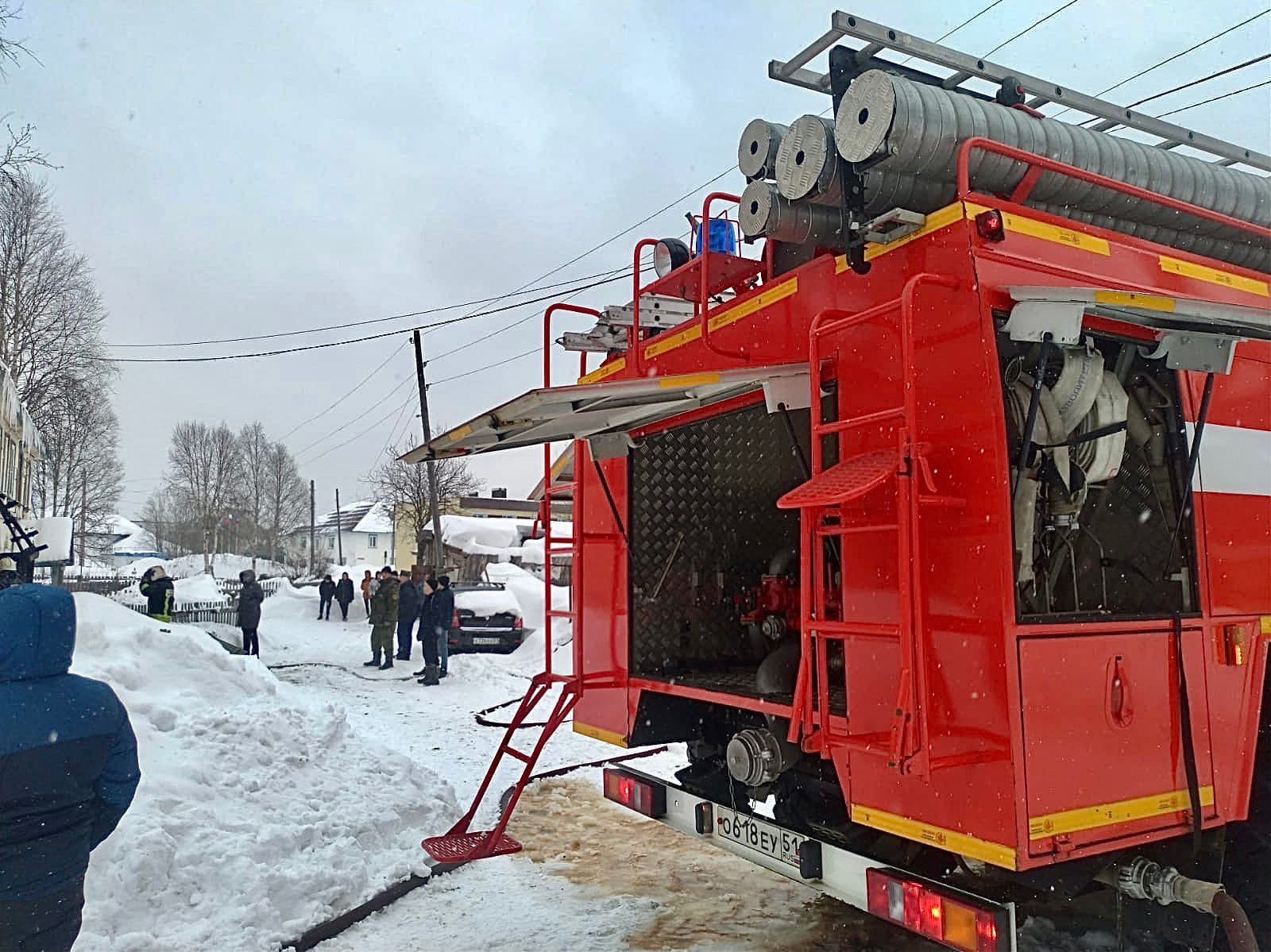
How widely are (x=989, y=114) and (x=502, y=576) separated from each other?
2285cm

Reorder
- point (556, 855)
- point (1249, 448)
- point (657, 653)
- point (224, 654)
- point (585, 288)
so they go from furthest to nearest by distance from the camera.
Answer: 1. point (585, 288)
2. point (224, 654)
3. point (556, 855)
4. point (657, 653)
5. point (1249, 448)

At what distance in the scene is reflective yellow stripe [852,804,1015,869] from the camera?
2803 mm

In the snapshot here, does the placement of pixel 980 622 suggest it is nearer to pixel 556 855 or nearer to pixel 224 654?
pixel 556 855

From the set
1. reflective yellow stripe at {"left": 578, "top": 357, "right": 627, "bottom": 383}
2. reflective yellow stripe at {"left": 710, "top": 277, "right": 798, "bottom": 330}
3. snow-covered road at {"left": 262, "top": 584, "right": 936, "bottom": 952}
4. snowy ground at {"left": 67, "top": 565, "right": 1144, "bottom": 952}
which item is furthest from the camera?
reflective yellow stripe at {"left": 578, "top": 357, "right": 627, "bottom": 383}

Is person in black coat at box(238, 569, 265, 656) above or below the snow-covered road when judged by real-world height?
above

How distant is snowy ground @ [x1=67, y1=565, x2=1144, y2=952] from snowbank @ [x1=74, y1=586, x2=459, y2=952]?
12mm

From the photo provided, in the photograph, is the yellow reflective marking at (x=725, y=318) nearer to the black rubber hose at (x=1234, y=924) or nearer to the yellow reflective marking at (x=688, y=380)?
the yellow reflective marking at (x=688, y=380)

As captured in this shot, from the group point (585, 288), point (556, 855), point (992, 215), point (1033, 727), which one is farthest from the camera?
point (585, 288)

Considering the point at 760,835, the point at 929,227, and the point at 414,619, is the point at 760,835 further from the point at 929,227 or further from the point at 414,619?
the point at 414,619

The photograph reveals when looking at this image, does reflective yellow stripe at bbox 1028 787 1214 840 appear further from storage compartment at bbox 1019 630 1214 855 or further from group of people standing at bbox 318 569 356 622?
group of people standing at bbox 318 569 356 622

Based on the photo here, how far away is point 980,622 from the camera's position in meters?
2.90

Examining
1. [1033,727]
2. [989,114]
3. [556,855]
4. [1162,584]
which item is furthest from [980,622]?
[556,855]

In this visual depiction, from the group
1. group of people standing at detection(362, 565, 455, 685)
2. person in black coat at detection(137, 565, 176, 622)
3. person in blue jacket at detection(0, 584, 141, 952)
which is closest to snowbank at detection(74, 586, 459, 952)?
person in blue jacket at detection(0, 584, 141, 952)

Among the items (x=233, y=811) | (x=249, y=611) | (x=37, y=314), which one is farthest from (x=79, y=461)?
(x=233, y=811)
